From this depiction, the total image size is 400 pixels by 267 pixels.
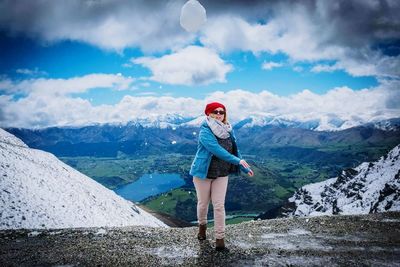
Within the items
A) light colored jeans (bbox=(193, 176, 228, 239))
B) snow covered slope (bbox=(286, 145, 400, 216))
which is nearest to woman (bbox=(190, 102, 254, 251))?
light colored jeans (bbox=(193, 176, 228, 239))

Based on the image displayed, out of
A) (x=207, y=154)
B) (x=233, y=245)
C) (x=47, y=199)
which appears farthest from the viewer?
(x=47, y=199)

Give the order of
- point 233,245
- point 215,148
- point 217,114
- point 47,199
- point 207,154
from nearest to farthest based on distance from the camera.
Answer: point 215,148 → point 207,154 → point 217,114 → point 233,245 → point 47,199

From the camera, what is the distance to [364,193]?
131 m

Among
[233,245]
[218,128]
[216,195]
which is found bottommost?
[233,245]

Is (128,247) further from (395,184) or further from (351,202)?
(351,202)

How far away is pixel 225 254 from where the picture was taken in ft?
28.0

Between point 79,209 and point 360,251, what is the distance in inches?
1061

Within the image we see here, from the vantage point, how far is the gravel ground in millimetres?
8102

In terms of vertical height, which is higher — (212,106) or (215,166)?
(212,106)

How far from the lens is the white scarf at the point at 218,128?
8.77 metres

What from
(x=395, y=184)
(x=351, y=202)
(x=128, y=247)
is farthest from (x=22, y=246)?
(x=351, y=202)

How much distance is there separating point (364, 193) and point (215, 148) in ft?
468

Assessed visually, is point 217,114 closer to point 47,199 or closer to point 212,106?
point 212,106

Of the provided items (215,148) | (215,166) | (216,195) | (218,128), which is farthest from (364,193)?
(215,148)
